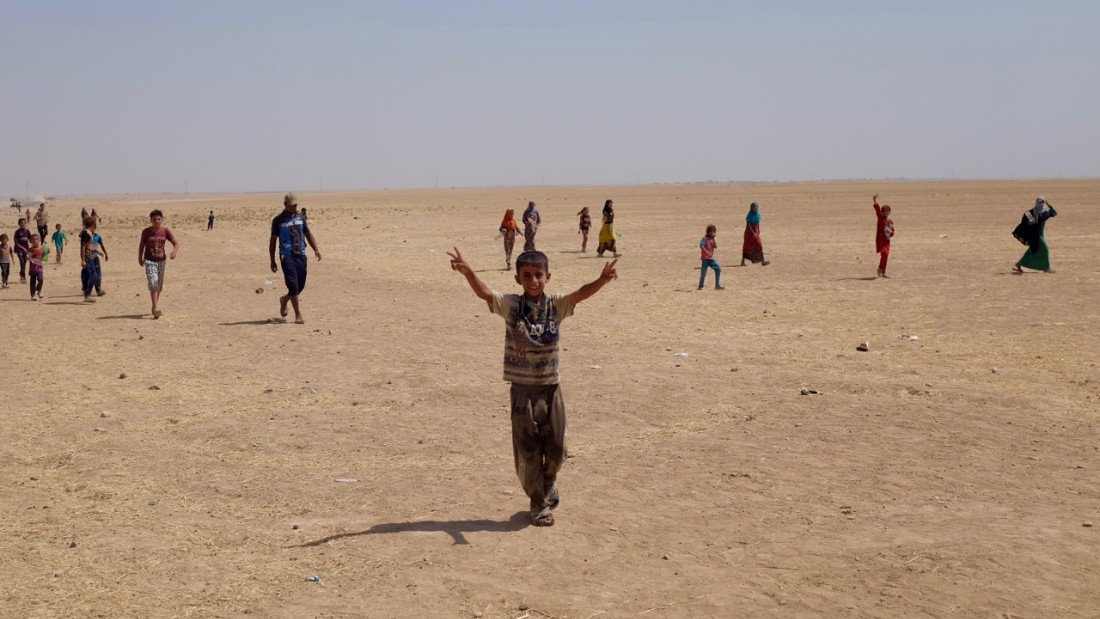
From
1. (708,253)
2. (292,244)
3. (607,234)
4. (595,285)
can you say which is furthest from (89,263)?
(595,285)

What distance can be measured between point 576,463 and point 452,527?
179cm

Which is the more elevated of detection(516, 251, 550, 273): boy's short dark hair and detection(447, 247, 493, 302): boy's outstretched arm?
detection(516, 251, 550, 273): boy's short dark hair

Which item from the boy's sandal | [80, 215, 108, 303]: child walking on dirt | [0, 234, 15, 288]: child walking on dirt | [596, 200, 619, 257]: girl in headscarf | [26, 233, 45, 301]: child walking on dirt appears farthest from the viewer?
[596, 200, 619, 257]: girl in headscarf

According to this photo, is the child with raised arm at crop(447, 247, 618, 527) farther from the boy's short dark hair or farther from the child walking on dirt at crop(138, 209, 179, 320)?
the child walking on dirt at crop(138, 209, 179, 320)

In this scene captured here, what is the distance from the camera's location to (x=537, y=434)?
695 centimetres

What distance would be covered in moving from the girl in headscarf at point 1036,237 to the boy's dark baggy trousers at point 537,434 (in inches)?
701

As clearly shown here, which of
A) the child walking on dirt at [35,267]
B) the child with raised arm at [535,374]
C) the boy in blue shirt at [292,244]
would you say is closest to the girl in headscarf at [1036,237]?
the boy in blue shirt at [292,244]

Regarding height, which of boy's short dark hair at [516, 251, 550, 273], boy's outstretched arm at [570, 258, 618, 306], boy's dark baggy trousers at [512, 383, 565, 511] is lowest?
boy's dark baggy trousers at [512, 383, 565, 511]

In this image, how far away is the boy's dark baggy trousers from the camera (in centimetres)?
689

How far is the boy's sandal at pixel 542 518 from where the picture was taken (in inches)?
273

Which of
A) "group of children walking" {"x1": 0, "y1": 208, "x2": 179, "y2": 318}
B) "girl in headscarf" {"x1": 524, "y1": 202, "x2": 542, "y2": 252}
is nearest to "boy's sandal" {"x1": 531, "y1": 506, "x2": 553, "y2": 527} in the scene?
"group of children walking" {"x1": 0, "y1": 208, "x2": 179, "y2": 318}

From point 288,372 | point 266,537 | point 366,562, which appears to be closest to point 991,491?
point 366,562

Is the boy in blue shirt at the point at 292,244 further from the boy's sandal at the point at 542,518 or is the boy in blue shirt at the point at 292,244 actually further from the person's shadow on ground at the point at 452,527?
the boy's sandal at the point at 542,518

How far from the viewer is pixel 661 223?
158ft
